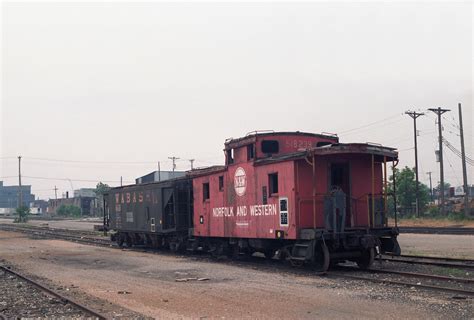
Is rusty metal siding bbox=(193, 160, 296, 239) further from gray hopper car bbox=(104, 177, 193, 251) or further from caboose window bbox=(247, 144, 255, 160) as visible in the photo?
gray hopper car bbox=(104, 177, 193, 251)

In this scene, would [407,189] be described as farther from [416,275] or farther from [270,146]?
[416,275]

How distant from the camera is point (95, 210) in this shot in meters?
111

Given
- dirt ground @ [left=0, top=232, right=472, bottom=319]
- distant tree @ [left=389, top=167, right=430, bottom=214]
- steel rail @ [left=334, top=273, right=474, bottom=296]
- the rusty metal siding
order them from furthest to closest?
1. distant tree @ [left=389, top=167, right=430, bottom=214]
2. the rusty metal siding
3. steel rail @ [left=334, top=273, right=474, bottom=296]
4. dirt ground @ [left=0, top=232, right=472, bottom=319]

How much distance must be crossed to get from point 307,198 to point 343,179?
1.69 meters

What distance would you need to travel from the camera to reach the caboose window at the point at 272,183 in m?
16.3

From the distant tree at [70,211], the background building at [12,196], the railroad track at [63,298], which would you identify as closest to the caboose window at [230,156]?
the railroad track at [63,298]

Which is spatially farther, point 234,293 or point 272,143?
point 272,143

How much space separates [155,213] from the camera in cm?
2472

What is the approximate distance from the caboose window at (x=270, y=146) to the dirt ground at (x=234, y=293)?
12.5 feet

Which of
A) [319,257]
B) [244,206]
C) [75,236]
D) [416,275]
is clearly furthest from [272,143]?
[75,236]

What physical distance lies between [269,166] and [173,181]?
8.14 m

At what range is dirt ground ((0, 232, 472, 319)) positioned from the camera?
31.5 feet

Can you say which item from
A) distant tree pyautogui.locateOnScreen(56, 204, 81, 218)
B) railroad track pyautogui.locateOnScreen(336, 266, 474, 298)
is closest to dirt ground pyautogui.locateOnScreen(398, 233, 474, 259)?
railroad track pyautogui.locateOnScreen(336, 266, 474, 298)

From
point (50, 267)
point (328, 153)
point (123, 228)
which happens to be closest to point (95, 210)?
point (123, 228)
